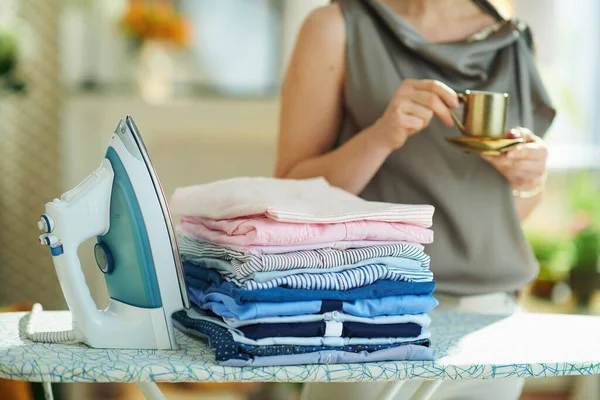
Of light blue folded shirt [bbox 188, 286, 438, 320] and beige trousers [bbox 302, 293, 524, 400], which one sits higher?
light blue folded shirt [bbox 188, 286, 438, 320]

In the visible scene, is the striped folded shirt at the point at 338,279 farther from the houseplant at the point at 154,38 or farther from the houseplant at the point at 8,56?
the houseplant at the point at 154,38

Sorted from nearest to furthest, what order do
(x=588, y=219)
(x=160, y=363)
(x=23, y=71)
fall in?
(x=160, y=363) < (x=588, y=219) < (x=23, y=71)

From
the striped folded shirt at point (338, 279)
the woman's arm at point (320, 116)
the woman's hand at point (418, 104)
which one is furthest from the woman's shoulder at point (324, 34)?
the striped folded shirt at point (338, 279)

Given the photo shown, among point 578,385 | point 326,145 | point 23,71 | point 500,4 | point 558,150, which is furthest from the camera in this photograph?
point 558,150

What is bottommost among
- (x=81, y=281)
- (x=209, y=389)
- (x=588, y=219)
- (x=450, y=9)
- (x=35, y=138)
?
(x=209, y=389)

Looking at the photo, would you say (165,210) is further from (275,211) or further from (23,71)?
(23,71)

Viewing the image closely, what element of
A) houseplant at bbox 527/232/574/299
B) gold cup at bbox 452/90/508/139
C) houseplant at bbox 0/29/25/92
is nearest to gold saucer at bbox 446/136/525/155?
gold cup at bbox 452/90/508/139

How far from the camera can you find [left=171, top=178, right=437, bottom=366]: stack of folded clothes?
88 cm

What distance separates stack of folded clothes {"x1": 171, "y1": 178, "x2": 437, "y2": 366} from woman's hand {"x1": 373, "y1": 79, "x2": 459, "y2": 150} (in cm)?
20

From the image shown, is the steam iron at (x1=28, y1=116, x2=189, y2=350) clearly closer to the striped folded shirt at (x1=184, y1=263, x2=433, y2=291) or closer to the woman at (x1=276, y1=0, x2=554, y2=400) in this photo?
the striped folded shirt at (x1=184, y1=263, x2=433, y2=291)

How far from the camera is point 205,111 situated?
11.4 ft

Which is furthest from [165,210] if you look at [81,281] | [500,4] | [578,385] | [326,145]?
[578,385]

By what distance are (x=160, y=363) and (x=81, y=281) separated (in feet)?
0.47

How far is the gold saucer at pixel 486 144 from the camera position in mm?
1175
